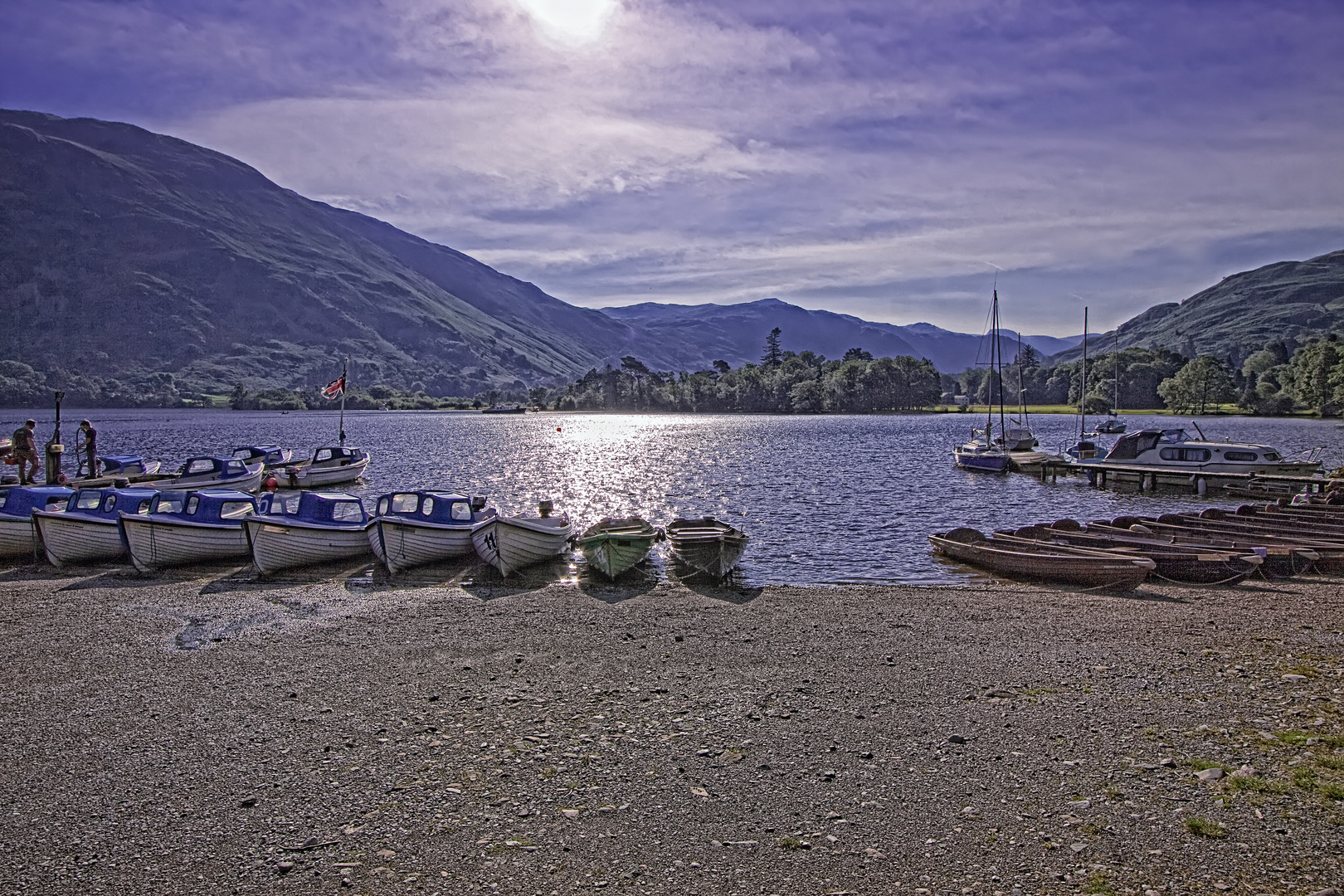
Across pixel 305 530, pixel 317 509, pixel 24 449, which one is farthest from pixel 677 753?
pixel 24 449

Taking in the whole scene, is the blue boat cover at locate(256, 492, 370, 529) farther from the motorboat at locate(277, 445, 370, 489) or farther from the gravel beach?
the motorboat at locate(277, 445, 370, 489)

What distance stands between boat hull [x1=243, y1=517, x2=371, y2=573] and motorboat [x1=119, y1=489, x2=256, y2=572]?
905 mm

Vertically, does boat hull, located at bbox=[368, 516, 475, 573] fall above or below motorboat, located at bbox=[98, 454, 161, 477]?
below

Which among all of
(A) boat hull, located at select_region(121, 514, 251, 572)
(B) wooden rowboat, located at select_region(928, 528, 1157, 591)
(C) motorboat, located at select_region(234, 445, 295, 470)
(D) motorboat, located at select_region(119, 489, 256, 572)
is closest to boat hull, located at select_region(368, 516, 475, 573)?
(A) boat hull, located at select_region(121, 514, 251, 572)

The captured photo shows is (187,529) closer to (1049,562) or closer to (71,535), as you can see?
(71,535)

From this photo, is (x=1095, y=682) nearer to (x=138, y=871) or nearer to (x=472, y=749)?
(x=472, y=749)

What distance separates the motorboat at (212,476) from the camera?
38.6 metres

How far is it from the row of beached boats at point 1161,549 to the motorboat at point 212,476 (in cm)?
3254

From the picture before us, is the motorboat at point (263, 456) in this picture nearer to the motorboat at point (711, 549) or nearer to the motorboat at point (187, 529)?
the motorboat at point (187, 529)

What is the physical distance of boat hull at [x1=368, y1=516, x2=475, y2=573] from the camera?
79.0ft

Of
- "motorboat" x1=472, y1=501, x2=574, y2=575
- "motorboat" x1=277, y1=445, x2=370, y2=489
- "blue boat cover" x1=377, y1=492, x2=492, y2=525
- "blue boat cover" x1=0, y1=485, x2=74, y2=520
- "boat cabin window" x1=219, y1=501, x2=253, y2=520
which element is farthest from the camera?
"motorboat" x1=277, y1=445, x2=370, y2=489

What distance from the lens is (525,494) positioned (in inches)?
2037

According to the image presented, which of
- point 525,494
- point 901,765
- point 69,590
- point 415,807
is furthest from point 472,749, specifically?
point 525,494

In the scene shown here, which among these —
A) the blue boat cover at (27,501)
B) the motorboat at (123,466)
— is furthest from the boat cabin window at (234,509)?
the motorboat at (123,466)
